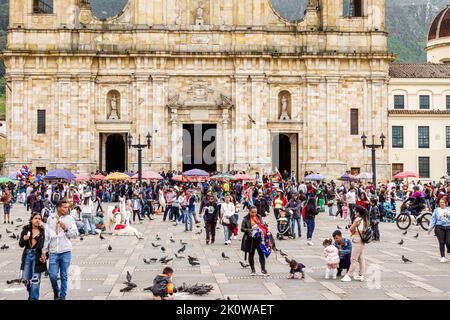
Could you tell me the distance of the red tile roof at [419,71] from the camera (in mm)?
60281

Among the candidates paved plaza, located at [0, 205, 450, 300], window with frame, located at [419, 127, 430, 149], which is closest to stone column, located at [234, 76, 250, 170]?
window with frame, located at [419, 127, 430, 149]

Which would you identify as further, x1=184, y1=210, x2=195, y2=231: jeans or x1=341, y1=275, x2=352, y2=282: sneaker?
x1=184, y1=210, x2=195, y2=231: jeans

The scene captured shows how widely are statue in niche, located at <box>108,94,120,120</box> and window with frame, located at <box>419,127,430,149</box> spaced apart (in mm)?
24456

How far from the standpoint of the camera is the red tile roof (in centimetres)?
6028

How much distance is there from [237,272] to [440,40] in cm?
6036

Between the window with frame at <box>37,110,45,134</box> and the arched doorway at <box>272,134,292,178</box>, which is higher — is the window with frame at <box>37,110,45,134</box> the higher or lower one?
the higher one

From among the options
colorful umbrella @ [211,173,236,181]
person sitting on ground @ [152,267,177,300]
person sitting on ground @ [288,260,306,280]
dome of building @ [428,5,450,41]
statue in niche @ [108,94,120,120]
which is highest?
dome of building @ [428,5,450,41]

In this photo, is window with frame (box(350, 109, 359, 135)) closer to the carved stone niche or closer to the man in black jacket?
the carved stone niche

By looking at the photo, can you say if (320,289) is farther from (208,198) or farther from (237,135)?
(237,135)

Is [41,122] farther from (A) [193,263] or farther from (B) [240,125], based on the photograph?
(A) [193,263]

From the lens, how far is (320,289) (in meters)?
14.6

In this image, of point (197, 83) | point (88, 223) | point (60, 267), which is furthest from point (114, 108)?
point (60, 267)

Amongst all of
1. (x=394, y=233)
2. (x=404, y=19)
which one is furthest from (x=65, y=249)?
(x=404, y=19)

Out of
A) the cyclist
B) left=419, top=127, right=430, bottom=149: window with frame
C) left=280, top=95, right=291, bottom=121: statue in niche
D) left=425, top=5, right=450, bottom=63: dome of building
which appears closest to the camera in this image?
the cyclist
